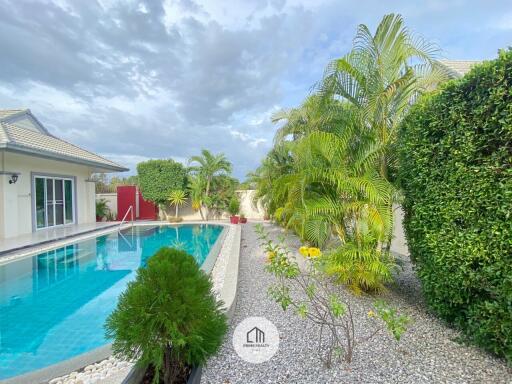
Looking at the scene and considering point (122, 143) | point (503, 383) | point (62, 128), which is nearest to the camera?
point (503, 383)

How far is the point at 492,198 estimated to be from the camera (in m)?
2.62

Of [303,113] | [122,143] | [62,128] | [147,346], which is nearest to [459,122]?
[147,346]

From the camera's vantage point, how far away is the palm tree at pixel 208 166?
1975 centimetres

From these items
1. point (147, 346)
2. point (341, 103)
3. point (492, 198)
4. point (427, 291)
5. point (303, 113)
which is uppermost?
point (303, 113)

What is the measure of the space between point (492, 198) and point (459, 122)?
89 centimetres

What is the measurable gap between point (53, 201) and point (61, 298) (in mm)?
11191

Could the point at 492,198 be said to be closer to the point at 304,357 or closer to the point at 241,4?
the point at 304,357

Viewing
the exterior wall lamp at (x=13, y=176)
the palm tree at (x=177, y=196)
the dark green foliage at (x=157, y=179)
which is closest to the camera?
the exterior wall lamp at (x=13, y=176)

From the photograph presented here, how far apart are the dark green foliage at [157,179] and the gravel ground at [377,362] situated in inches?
687

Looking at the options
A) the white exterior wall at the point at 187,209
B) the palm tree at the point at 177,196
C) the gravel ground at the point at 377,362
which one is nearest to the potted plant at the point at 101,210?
the white exterior wall at the point at 187,209

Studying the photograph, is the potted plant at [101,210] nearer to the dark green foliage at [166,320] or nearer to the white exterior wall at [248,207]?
the white exterior wall at [248,207]

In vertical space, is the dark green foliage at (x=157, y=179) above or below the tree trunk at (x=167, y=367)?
above

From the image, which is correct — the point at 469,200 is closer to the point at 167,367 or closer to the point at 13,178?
the point at 167,367

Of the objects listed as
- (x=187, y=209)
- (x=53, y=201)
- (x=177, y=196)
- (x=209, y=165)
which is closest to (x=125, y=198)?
(x=177, y=196)
